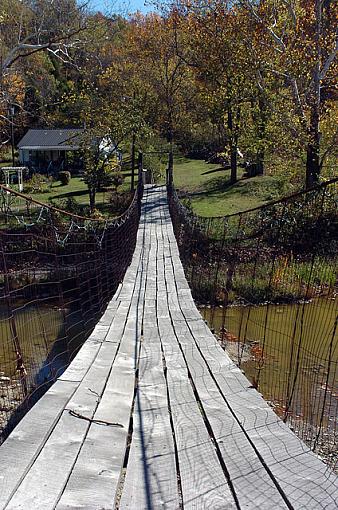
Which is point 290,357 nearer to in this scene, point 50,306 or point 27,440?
point 27,440

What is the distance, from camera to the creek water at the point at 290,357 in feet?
15.7

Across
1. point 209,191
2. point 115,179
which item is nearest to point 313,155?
point 209,191

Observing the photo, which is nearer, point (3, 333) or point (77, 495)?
point (77, 495)

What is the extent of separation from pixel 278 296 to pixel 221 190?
6.13 metres

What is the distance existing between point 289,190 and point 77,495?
38.5 feet

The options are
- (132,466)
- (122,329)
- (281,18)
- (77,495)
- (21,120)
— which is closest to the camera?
(77,495)

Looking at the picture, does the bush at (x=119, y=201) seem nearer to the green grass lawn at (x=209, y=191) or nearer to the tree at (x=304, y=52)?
the green grass lawn at (x=209, y=191)

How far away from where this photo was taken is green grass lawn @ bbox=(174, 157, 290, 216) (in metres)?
12.7

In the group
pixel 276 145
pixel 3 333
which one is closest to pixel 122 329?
pixel 3 333

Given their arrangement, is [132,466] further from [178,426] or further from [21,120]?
[21,120]

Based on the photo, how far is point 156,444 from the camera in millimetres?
1579

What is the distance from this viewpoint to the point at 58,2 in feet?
36.8

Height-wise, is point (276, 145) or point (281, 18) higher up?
point (281, 18)

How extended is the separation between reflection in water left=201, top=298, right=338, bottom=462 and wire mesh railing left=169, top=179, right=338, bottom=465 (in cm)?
1
